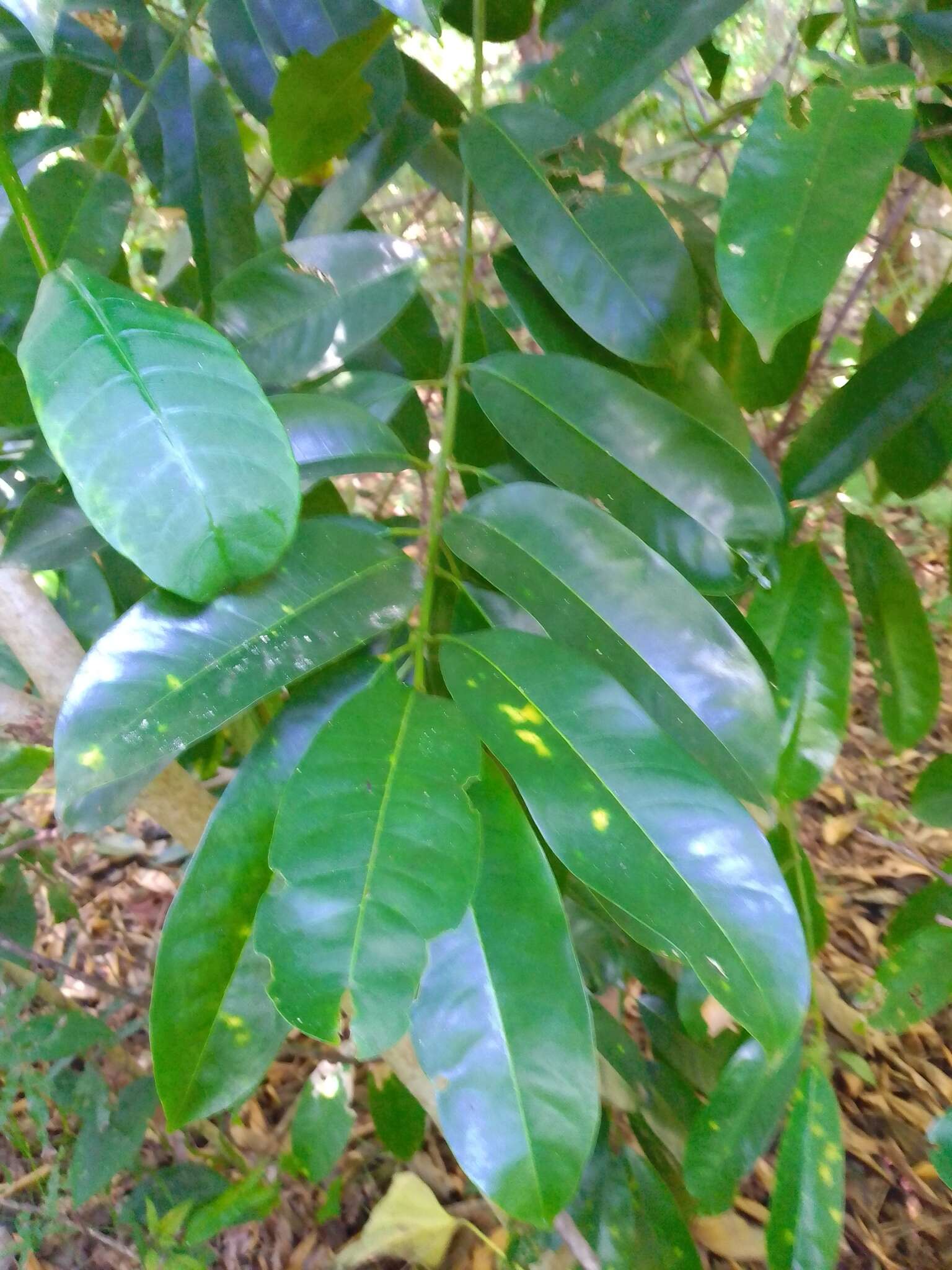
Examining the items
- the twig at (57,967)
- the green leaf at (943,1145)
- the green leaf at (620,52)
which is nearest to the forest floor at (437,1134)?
the twig at (57,967)

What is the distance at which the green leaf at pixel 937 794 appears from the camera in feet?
2.78

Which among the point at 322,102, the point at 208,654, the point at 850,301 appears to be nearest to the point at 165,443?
the point at 208,654

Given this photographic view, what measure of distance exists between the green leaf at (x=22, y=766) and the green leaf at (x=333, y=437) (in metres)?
0.32

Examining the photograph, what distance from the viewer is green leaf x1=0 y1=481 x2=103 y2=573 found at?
24.0 inches

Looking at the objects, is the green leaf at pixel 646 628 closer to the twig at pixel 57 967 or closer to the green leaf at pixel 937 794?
the green leaf at pixel 937 794

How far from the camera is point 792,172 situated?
0.47 metres

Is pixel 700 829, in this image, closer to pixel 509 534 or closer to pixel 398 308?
pixel 509 534

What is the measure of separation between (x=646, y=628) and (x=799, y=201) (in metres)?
0.26

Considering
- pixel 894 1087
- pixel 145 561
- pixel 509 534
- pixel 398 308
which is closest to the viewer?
pixel 145 561

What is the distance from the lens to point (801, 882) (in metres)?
0.78

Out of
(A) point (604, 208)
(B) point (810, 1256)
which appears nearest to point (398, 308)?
(A) point (604, 208)

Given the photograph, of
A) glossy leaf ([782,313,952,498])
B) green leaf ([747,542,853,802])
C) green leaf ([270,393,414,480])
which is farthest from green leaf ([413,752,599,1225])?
glossy leaf ([782,313,952,498])

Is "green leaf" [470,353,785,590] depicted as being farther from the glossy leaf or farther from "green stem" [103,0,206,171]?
"green stem" [103,0,206,171]

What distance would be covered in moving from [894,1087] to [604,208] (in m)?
1.51
